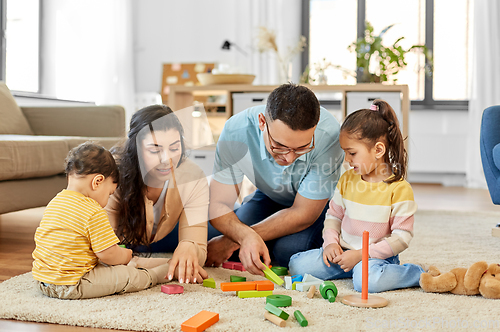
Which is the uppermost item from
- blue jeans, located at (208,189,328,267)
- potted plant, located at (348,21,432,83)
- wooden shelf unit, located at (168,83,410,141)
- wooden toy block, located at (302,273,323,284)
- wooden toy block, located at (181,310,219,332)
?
potted plant, located at (348,21,432,83)

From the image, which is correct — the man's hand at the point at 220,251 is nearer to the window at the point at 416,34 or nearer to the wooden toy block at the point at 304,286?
the wooden toy block at the point at 304,286

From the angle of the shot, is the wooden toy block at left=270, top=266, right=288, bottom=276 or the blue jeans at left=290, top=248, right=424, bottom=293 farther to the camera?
the wooden toy block at left=270, top=266, right=288, bottom=276

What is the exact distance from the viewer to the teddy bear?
3.57 feet

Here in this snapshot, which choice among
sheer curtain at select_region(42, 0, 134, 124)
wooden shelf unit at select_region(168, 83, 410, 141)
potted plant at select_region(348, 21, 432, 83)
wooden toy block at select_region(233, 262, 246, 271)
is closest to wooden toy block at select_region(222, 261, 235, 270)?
wooden toy block at select_region(233, 262, 246, 271)

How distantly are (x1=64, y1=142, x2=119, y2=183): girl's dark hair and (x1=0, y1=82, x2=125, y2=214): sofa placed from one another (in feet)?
1.10

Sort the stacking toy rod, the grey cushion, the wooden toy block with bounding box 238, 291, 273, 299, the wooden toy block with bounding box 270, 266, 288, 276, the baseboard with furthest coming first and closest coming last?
1. the grey cushion
2. the baseboard
3. the wooden toy block with bounding box 270, 266, 288, 276
4. the wooden toy block with bounding box 238, 291, 273, 299
5. the stacking toy rod

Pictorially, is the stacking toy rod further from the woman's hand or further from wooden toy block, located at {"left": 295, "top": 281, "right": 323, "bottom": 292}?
the woman's hand

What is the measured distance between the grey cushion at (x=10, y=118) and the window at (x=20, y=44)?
3.56 feet

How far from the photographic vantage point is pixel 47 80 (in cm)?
378

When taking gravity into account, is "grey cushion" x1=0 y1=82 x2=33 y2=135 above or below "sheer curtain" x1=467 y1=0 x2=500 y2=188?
below

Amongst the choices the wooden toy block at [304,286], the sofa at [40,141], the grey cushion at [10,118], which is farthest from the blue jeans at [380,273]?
the grey cushion at [10,118]

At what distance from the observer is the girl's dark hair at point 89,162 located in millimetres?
1084

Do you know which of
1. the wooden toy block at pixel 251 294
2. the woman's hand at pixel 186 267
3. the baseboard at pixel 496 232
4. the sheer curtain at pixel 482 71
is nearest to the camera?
the wooden toy block at pixel 251 294

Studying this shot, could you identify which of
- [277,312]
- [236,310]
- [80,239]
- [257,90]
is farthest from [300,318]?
[257,90]
